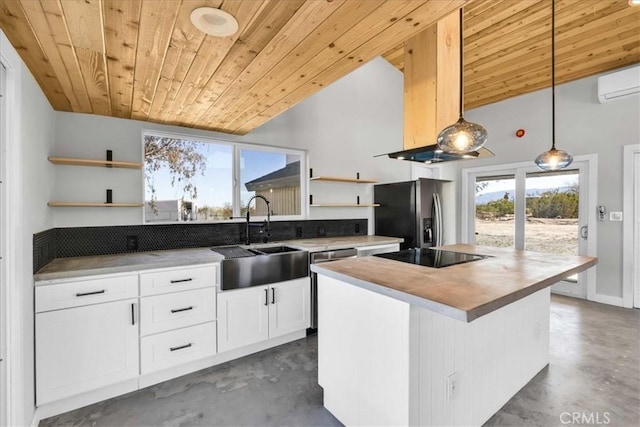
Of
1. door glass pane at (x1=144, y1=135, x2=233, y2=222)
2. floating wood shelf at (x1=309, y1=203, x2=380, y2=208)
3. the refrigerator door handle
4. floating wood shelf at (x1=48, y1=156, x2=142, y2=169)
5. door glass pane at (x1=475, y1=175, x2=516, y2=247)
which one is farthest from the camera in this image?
door glass pane at (x1=475, y1=175, x2=516, y2=247)

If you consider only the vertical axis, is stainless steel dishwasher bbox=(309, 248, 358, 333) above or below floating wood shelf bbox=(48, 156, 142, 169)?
below

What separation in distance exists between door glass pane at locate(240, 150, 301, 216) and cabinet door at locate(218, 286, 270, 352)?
1.11 meters

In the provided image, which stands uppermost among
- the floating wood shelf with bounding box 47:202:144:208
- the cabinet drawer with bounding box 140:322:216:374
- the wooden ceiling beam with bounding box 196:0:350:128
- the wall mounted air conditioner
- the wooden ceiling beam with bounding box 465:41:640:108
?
the wooden ceiling beam with bounding box 465:41:640:108

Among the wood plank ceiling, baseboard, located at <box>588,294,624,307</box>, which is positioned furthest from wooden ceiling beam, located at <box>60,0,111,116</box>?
baseboard, located at <box>588,294,624,307</box>

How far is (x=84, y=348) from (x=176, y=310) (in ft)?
1.84

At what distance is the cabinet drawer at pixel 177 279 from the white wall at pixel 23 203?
60 centimetres

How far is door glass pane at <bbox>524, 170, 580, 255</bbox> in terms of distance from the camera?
13.5ft

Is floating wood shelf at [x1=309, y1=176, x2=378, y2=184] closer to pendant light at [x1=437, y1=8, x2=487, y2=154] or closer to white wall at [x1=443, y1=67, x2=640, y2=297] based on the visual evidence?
pendant light at [x1=437, y1=8, x2=487, y2=154]

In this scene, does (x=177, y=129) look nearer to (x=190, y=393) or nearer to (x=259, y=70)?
(x=259, y=70)

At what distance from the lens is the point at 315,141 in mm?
3848

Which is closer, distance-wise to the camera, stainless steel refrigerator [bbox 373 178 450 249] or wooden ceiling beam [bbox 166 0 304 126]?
wooden ceiling beam [bbox 166 0 304 126]

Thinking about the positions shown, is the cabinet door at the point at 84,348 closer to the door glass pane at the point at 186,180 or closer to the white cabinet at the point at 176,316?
the white cabinet at the point at 176,316

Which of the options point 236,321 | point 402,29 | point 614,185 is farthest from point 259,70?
point 614,185

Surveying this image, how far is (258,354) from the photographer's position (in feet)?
8.46
